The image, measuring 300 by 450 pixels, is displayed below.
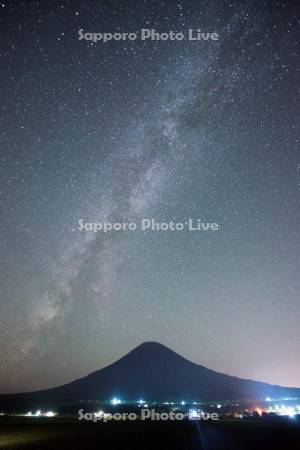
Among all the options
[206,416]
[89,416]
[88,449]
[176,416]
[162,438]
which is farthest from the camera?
[89,416]

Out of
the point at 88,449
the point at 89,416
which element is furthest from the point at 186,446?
the point at 89,416

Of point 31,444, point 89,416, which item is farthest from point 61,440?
point 89,416

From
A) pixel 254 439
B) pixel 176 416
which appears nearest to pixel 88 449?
pixel 254 439

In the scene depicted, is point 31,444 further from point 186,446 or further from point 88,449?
point 186,446

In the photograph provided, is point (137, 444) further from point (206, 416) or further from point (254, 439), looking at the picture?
point (206, 416)

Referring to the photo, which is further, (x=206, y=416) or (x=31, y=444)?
(x=206, y=416)

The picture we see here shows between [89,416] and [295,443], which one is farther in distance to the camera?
[89,416]

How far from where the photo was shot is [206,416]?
6475cm

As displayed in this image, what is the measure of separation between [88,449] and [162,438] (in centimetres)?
936

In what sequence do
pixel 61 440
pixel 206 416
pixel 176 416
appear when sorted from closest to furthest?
pixel 61 440
pixel 206 416
pixel 176 416

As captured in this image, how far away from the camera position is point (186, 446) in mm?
29125

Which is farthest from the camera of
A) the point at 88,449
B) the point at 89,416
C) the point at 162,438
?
the point at 89,416

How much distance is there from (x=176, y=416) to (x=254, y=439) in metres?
45.7

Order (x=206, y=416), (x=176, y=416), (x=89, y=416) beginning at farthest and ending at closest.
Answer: (x=89, y=416) → (x=176, y=416) → (x=206, y=416)
